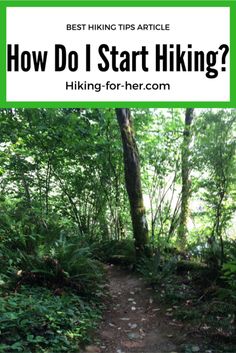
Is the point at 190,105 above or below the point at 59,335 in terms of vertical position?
above

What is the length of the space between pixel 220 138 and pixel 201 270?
2.65 meters

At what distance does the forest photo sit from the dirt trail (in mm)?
24

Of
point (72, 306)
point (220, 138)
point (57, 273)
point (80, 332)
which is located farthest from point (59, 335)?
point (220, 138)

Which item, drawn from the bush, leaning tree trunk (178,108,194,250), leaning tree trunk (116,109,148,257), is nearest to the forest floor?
→ the bush

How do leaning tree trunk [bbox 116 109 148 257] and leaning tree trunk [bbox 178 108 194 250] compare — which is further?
leaning tree trunk [bbox 116 109 148 257]

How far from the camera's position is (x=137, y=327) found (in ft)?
15.0

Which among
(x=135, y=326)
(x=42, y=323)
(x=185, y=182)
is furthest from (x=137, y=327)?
(x=185, y=182)

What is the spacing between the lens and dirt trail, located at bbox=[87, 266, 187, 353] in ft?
12.9

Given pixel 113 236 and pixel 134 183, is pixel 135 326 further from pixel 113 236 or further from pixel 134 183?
pixel 113 236

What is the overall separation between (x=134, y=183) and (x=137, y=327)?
332 centimetres

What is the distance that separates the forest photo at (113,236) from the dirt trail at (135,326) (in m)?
0.02

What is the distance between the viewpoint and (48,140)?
7.39 m

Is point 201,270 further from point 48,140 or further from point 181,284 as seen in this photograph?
point 48,140

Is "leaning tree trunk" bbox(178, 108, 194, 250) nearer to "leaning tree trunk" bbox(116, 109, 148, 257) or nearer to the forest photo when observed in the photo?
the forest photo
